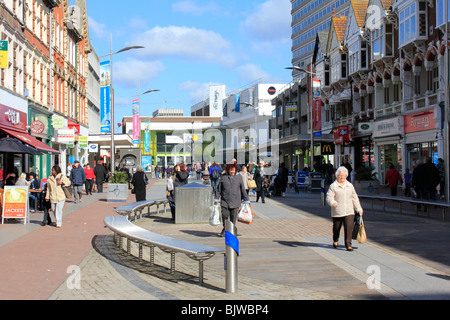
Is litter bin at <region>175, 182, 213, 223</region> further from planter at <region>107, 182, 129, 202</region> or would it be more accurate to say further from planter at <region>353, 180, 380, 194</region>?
planter at <region>353, 180, 380, 194</region>

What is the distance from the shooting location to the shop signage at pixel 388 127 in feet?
114

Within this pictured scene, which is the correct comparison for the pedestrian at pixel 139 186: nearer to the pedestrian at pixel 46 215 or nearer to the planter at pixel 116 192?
the pedestrian at pixel 46 215

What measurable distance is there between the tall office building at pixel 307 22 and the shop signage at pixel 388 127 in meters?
46.9

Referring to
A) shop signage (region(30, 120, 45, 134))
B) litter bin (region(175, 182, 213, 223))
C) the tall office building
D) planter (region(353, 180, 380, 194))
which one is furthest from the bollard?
the tall office building

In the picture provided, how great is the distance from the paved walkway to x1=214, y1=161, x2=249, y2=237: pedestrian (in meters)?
0.72

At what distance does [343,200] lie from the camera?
11016 millimetres

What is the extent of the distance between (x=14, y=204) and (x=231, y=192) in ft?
23.6

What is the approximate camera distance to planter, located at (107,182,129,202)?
25578mm

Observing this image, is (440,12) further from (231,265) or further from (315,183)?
(231,265)

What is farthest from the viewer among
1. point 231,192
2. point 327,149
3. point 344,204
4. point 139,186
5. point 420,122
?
point 327,149

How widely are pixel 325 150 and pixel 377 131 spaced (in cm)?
1048

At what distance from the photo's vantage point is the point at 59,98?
3800 cm

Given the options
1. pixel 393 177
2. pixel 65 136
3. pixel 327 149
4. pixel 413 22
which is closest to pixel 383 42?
pixel 413 22

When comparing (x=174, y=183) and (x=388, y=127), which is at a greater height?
(x=388, y=127)
